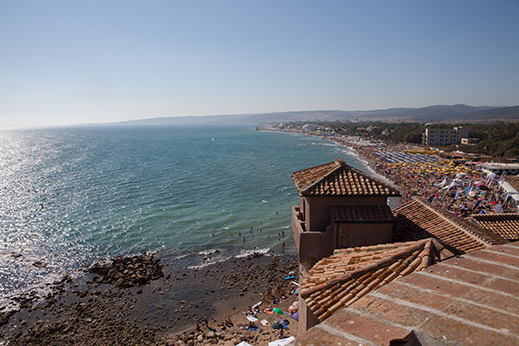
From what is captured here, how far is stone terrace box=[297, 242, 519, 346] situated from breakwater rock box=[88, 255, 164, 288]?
25137 millimetres

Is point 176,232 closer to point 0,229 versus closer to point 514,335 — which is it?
point 0,229

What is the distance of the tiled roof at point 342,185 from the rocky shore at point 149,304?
12148mm

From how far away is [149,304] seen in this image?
2244cm

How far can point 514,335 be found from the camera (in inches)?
102

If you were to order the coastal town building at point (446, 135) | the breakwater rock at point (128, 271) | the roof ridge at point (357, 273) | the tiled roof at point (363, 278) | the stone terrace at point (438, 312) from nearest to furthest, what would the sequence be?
1. the stone terrace at point (438, 312)
2. the tiled roof at point (363, 278)
3. the roof ridge at point (357, 273)
4. the breakwater rock at point (128, 271)
5. the coastal town building at point (446, 135)

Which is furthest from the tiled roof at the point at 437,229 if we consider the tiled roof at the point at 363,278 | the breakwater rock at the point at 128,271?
the breakwater rock at the point at 128,271

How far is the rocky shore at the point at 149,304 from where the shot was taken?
19119 mm

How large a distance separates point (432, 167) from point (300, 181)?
6260 centimetres

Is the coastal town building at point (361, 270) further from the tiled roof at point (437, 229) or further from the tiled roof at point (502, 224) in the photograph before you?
the tiled roof at point (502, 224)

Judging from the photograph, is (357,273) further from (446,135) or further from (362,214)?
(446,135)

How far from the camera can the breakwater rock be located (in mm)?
25047

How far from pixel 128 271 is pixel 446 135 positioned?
120 metres

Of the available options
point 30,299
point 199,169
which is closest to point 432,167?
point 199,169

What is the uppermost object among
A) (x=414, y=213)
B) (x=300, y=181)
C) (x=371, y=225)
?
(x=300, y=181)
